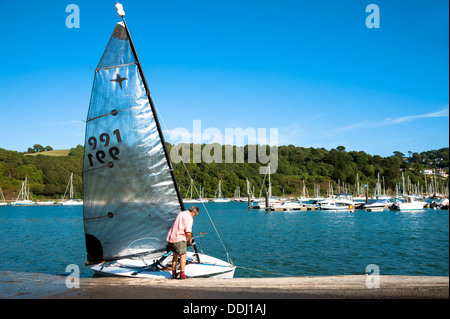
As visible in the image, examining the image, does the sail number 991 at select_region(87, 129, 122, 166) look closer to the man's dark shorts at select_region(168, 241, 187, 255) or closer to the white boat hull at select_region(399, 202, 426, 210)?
the man's dark shorts at select_region(168, 241, 187, 255)

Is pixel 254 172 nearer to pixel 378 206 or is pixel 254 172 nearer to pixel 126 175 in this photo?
pixel 378 206

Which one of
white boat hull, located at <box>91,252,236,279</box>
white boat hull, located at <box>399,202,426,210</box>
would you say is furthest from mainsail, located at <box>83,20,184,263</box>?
white boat hull, located at <box>399,202,426,210</box>

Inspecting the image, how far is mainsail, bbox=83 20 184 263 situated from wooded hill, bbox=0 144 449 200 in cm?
9341

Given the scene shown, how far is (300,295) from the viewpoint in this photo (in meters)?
6.37

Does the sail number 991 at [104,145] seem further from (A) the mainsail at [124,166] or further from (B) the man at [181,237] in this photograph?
(B) the man at [181,237]

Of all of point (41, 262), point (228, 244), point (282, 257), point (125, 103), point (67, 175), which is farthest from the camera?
point (67, 175)

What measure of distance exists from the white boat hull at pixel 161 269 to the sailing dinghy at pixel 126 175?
27 millimetres

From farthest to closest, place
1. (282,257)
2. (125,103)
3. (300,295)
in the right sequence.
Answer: (282,257), (125,103), (300,295)

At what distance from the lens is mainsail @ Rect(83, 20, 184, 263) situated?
9391mm

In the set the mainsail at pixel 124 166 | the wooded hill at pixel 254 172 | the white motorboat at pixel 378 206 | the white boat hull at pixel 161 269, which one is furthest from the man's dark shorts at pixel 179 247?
the wooded hill at pixel 254 172

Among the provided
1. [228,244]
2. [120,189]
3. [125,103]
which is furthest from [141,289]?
[228,244]

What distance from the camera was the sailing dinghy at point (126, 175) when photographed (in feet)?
30.8
